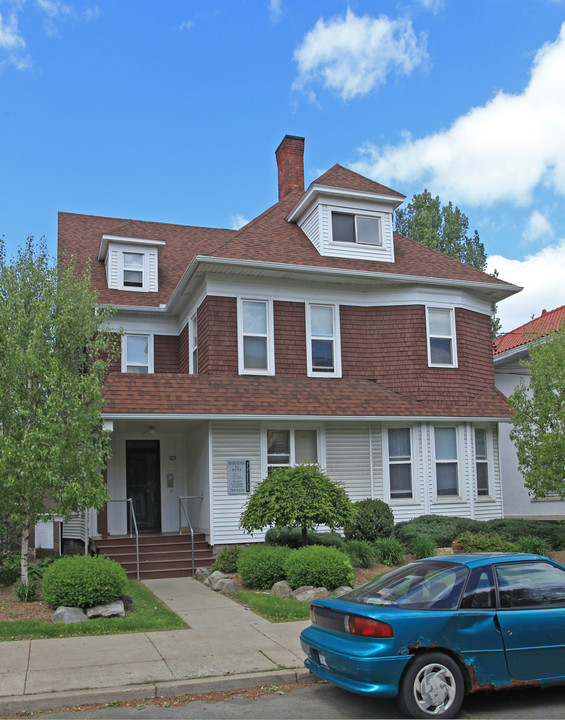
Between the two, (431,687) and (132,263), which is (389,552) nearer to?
(431,687)

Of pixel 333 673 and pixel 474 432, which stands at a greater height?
pixel 474 432

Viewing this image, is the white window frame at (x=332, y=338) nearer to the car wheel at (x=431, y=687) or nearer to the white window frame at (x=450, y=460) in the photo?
the white window frame at (x=450, y=460)

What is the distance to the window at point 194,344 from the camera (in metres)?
17.6

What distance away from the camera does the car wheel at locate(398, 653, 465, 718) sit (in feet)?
18.4

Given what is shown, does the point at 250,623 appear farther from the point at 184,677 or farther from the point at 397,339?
the point at 397,339

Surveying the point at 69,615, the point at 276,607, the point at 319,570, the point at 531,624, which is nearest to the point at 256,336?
the point at 319,570

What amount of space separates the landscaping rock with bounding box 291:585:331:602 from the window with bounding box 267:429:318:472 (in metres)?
4.82

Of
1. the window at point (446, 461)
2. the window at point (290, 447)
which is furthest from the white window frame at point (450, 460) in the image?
the window at point (290, 447)

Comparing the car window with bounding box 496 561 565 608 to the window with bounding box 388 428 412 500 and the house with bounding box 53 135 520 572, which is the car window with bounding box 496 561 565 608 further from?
the window with bounding box 388 428 412 500

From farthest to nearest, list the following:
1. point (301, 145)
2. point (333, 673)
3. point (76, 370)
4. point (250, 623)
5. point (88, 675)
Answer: point (301, 145)
point (76, 370)
point (250, 623)
point (88, 675)
point (333, 673)

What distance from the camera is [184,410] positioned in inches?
565

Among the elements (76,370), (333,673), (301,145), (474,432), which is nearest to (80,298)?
(76,370)

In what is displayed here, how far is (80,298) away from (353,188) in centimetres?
869

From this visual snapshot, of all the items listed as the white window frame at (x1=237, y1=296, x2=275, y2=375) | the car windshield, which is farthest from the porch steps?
the car windshield
